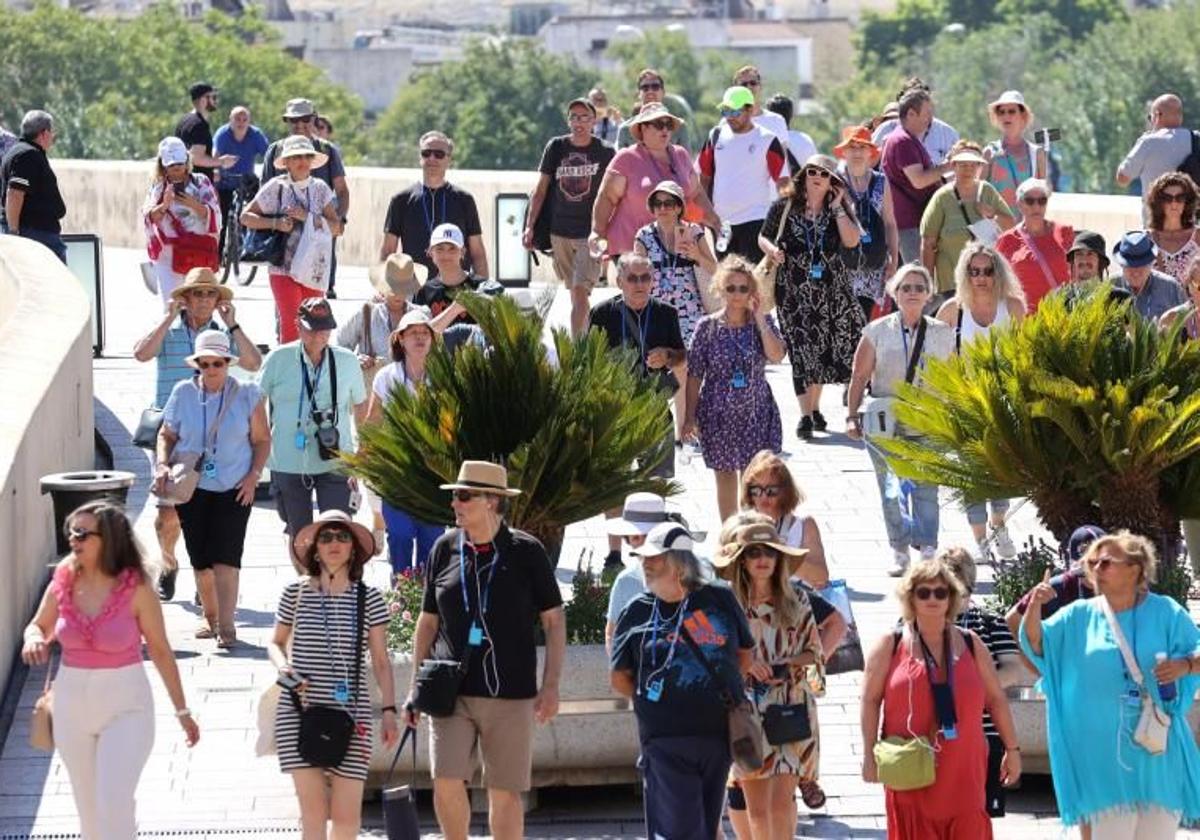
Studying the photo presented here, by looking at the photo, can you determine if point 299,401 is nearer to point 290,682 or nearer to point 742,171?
point 290,682

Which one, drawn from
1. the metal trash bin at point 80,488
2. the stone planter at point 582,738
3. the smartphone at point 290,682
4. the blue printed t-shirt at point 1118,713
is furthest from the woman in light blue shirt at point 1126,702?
the metal trash bin at point 80,488

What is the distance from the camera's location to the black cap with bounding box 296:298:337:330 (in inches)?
531

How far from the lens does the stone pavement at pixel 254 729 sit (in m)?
10.8

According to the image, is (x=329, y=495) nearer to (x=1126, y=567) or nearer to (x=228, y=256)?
(x=1126, y=567)

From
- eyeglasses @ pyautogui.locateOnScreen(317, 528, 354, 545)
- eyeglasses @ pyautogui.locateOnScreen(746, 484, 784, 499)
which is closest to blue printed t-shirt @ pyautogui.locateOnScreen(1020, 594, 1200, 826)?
eyeglasses @ pyautogui.locateOnScreen(746, 484, 784, 499)

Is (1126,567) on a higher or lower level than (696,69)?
lower

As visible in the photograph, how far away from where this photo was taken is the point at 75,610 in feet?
31.7

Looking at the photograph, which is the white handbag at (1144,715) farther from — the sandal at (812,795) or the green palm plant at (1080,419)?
the green palm plant at (1080,419)

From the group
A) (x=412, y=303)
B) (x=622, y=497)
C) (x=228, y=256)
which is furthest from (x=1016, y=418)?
(x=228, y=256)

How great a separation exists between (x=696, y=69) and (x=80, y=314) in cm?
14175

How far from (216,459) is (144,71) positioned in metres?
103

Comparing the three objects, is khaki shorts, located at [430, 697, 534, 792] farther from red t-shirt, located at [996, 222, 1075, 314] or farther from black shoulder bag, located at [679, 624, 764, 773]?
red t-shirt, located at [996, 222, 1075, 314]

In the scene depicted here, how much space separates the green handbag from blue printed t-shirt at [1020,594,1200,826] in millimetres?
579

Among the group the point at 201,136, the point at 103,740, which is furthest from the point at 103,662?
the point at 201,136
